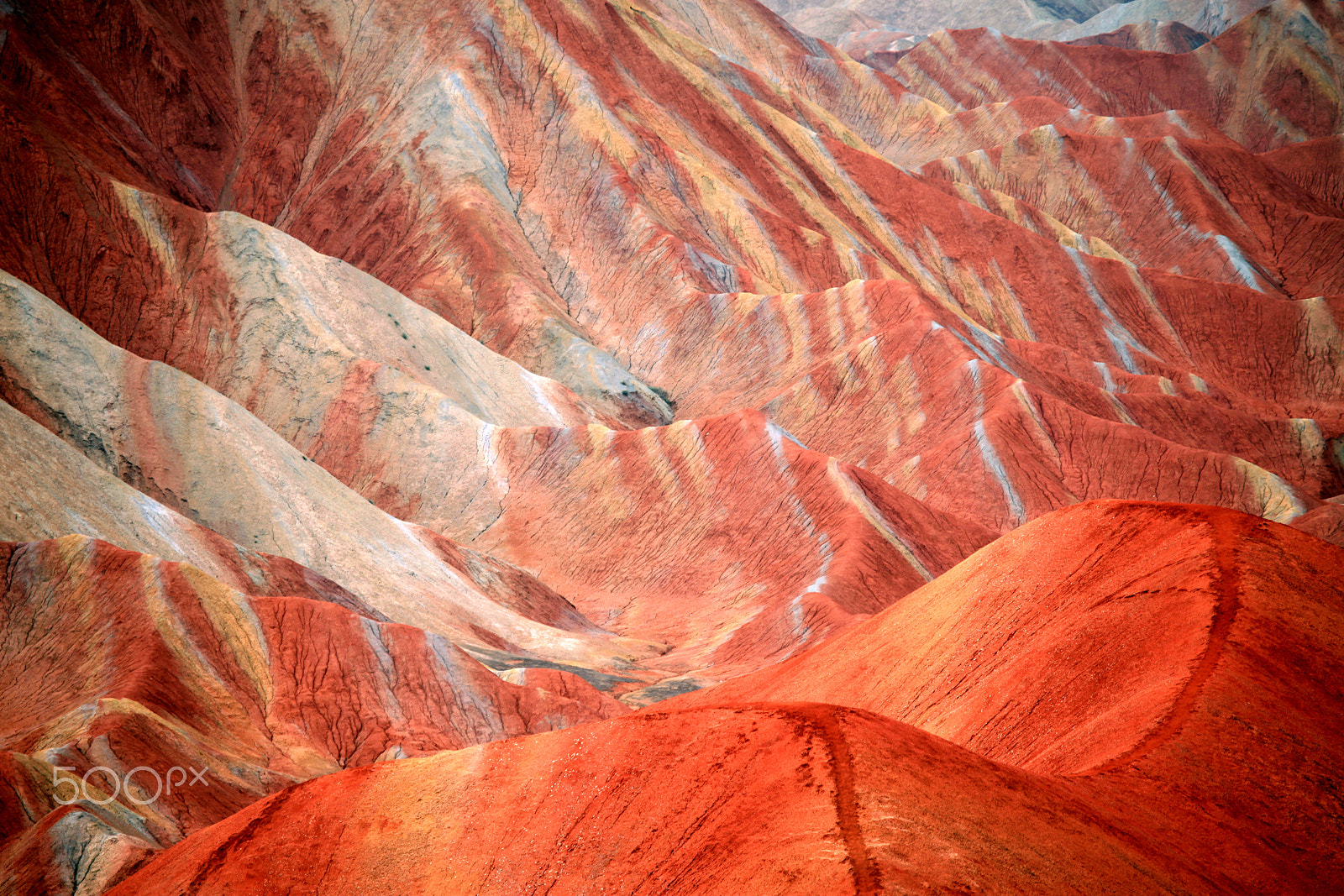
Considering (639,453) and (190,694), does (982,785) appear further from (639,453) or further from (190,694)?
(639,453)

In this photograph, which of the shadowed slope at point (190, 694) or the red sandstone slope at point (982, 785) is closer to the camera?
the red sandstone slope at point (982, 785)

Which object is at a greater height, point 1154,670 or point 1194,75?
point 1194,75

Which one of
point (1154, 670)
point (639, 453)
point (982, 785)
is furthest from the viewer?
point (639, 453)

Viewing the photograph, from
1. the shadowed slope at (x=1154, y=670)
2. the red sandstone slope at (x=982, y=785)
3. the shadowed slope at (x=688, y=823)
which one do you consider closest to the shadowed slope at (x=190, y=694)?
the shadowed slope at (x=688, y=823)

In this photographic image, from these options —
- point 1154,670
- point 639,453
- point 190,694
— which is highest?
point 1154,670

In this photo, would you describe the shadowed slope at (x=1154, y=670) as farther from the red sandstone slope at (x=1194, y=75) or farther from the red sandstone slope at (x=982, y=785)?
the red sandstone slope at (x=1194, y=75)

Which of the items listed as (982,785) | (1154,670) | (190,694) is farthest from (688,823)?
(190,694)

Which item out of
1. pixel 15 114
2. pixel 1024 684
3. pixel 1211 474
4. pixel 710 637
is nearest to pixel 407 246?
pixel 15 114
